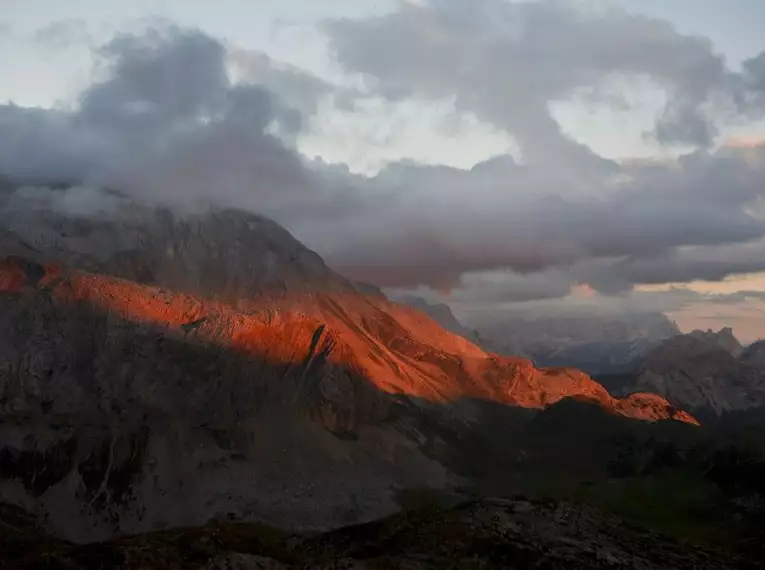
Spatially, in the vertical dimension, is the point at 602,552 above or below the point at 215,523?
above

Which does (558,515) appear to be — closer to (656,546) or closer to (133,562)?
(656,546)

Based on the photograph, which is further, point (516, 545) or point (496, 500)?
point (496, 500)

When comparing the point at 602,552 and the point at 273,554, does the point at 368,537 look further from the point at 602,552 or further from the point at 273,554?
the point at 602,552

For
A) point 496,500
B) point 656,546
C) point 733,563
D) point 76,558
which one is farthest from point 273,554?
point 733,563

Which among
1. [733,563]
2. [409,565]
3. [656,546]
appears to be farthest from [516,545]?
→ [733,563]

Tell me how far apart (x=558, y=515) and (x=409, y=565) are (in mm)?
38891

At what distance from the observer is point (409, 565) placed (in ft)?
392

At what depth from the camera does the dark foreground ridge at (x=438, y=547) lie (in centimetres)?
11869

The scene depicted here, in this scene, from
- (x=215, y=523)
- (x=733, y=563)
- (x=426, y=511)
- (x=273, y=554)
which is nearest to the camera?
(x=273, y=554)

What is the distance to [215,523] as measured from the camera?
170375 mm

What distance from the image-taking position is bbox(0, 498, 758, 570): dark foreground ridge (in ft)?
389

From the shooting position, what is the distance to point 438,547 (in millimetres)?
127125

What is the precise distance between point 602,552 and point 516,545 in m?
14.1

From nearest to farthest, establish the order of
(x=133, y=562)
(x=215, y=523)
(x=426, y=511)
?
(x=133, y=562)
(x=426, y=511)
(x=215, y=523)
